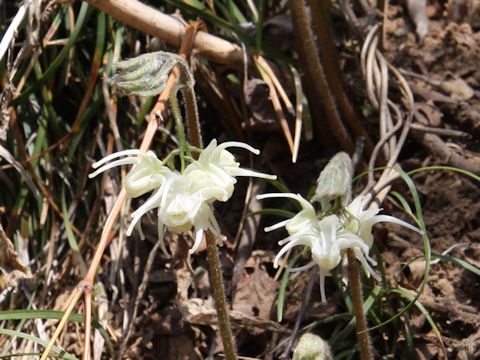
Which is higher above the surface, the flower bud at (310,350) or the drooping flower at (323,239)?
the drooping flower at (323,239)

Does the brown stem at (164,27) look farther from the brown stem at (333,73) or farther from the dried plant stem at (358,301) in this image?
the dried plant stem at (358,301)

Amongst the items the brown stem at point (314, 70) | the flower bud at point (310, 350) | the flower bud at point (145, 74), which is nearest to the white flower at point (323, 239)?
the flower bud at point (310, 350)

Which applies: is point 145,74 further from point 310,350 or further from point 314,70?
point 314,70

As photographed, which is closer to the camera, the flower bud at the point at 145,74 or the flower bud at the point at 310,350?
the flower bud at the point at 145,74

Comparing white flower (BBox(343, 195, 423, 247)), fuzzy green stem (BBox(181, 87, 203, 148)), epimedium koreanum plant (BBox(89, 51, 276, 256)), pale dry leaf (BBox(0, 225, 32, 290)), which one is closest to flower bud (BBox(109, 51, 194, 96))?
epimedium koreanum plant (BBox(89, 51, 276, 256))

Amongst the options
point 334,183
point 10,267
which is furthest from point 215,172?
point 10,267

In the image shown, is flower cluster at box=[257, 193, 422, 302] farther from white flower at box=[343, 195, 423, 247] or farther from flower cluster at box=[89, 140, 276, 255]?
flower cluster at box=[89, 140, 276, 255]

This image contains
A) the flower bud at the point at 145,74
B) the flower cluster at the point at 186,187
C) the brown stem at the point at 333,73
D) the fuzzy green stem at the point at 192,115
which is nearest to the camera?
the flower cluster at the point at 186,187

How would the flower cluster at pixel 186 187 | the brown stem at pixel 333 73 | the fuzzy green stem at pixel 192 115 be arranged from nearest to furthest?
1. the flower cluster at pixel 186 187
2. the fuzzy green stem at pixel 192 115
3. the brown stem at pixel 333 73
